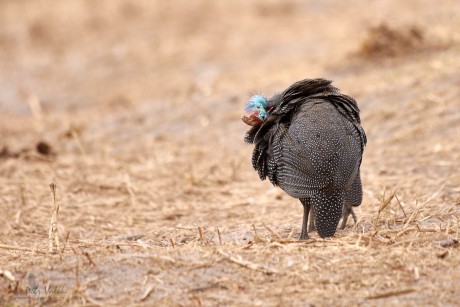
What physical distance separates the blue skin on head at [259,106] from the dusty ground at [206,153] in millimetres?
691

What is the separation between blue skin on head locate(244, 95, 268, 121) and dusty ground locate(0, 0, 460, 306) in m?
0.69

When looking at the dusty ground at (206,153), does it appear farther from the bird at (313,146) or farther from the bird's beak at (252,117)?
the bird's beak at (252,117)

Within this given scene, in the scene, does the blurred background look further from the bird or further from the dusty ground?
the bird

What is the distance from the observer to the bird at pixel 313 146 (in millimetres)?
4250

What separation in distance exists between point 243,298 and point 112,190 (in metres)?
3.16

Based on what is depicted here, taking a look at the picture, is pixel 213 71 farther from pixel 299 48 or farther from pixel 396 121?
pixel 396 121

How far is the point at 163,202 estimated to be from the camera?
20.5 ft

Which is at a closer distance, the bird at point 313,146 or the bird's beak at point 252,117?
the bird at point 313,146

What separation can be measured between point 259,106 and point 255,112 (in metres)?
0.05

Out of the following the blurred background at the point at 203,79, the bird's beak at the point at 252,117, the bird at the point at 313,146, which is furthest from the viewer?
the blurred background at the point at 203,79

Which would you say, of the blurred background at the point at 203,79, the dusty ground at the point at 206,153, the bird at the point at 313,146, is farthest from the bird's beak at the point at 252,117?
the blurred background at the point at 203,79

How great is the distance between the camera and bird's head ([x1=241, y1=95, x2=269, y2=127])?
4633 millimetres

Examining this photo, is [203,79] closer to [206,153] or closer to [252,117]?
[206,153]

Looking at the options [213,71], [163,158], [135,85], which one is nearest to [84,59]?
[135,85]
